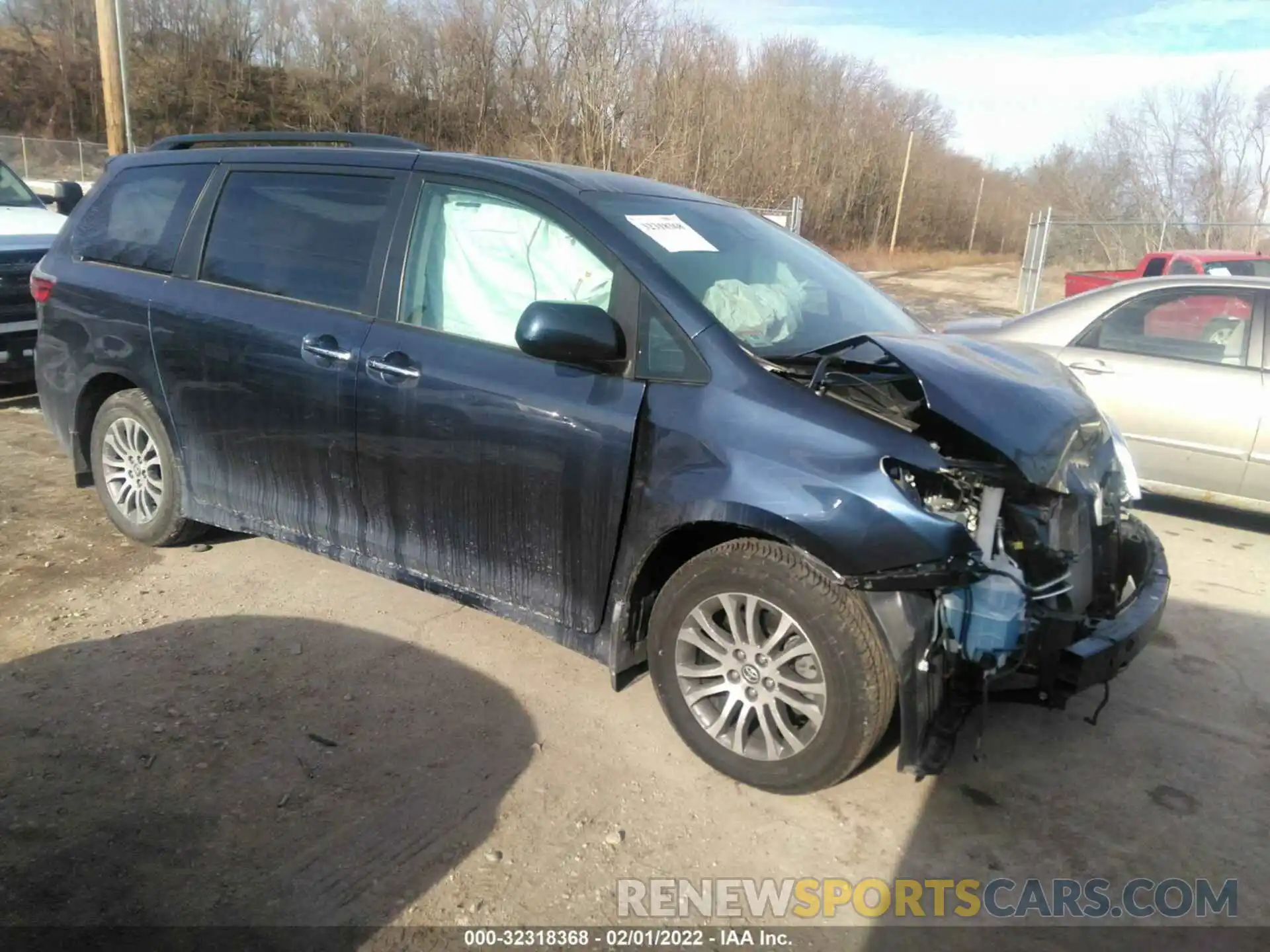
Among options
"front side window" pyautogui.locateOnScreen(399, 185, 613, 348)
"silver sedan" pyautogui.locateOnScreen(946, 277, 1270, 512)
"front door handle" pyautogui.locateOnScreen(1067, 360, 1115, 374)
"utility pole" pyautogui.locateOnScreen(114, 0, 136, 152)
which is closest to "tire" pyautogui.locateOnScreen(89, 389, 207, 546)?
"front side window" pyautogui.locateOnScreen(399, 185, 613, 348)

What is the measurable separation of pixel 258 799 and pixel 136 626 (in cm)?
148

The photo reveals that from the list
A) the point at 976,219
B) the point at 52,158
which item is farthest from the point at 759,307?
the point at 976,219

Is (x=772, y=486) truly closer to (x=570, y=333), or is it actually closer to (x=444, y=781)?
(x=570, y=333)

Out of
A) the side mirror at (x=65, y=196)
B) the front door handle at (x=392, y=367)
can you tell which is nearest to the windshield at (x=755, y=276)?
the front door handle at (x=392, y=367)

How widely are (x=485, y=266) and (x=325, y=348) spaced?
0.74m

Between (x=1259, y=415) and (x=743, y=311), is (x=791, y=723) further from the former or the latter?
(x=1259, y=415)

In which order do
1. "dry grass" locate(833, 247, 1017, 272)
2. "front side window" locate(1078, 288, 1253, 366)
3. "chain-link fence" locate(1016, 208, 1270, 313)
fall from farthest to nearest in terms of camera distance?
"dry grass" locate(833, 247, 1017, 272), "chain-link fence" locate(1016, 208, 1270, 313), "front side window" locate(1078, 288, 1253, 366)

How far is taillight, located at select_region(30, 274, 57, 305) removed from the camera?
4789mm

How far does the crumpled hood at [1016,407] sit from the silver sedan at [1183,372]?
2.46m

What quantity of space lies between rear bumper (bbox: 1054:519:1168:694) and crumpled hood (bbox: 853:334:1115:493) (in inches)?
14.4

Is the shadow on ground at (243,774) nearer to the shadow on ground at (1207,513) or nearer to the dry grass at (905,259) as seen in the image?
the shadow on ground at (1207,513)

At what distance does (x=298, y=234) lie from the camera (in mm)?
4016

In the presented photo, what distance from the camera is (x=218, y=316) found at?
410 centimetres

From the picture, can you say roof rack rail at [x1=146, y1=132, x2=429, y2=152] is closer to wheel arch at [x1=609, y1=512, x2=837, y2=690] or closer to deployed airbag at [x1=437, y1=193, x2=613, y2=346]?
deployed airbag at [x1=437, y1=193, x2=613, y2=346]
